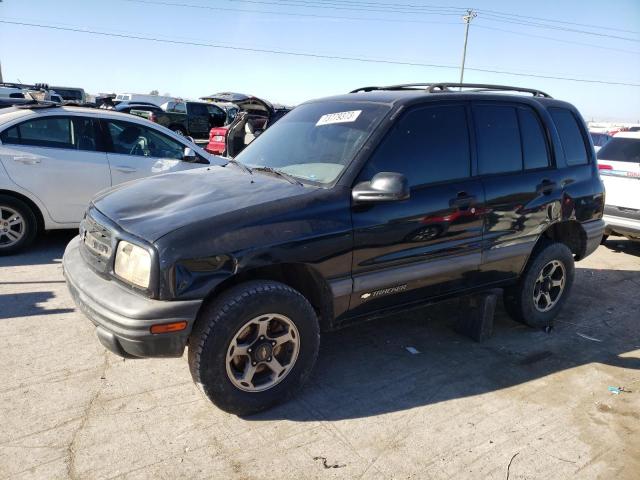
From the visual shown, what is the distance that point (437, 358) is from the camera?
12.8 feet

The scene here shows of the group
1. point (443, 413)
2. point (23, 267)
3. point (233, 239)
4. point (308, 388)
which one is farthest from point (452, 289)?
point (23, 267)

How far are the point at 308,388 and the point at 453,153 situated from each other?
76.8 inches

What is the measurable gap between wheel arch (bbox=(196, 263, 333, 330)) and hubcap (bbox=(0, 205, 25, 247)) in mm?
4007

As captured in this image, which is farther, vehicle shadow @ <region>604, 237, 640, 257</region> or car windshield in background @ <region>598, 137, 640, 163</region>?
vehicle shadow @ <region>604, 237, 640, 257</region>

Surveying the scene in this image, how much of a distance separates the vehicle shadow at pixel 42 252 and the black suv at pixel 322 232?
8.20 feet

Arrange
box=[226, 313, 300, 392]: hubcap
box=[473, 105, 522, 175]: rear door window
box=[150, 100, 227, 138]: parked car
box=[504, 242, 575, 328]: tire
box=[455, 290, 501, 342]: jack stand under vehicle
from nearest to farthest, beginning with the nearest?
box=[226, 313, 300, 392]: hubcap, box=[473, 105, 522, 175]: rear door window, box=[455, 290, 501, 342]: jack stand under vehicle, box=[504, 242, 575, 328]: tire, box=[150, 100, 227, 138]: parked car

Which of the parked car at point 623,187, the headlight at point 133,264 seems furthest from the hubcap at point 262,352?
the parked car at point 623,187

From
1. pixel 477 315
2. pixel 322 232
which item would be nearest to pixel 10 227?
pixel 322 232

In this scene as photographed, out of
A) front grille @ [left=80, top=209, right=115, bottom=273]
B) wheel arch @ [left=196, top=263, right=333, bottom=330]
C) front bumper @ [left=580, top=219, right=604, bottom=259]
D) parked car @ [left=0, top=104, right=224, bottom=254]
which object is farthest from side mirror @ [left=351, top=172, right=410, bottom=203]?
parked car @ [left=0, top=104, right=224, bottom=254]

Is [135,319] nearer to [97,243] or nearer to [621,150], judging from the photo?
[97,243]

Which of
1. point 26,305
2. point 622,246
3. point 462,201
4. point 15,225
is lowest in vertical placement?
point 622,246

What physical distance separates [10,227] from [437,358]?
4.85 metres

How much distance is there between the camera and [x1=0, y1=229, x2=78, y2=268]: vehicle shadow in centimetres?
552

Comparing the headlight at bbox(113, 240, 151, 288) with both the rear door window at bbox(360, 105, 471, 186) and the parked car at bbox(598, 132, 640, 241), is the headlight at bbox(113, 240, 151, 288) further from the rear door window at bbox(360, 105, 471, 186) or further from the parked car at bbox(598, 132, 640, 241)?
the parked car at bbox(598, 132, 640, 241)
